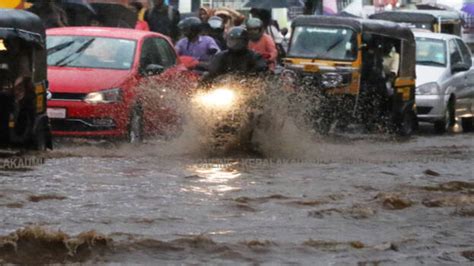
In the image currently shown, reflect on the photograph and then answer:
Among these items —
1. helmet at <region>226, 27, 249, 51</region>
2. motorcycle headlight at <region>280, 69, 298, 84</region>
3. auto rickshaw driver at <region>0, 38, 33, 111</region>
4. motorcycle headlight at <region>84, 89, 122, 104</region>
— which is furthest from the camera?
motorcycle headlight at <region>280, 69, 298, 84</region>

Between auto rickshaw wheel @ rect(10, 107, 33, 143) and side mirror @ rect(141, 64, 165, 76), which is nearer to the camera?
auto rickshaw wheel @ rect(10, 107, 33, 143)

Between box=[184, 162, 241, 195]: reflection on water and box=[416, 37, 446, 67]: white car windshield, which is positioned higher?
box=[184, 162, 241, 195]: reflection on water

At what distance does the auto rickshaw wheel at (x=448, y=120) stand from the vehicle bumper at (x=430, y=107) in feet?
0.55

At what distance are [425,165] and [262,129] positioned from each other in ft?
6.04

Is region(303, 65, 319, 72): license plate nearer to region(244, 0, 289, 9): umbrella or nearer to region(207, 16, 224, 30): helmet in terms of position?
region(207, 16, 224, 30): helmet

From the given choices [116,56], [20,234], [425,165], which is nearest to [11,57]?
[116,56]

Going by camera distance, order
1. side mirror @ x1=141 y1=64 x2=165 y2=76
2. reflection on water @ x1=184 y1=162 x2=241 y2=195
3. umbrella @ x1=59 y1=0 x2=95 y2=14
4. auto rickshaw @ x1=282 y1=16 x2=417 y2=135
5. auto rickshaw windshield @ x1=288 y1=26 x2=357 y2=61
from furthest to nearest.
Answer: umbrella @ x1=59 y1=0 x2=95 y2=14, auto rickshaw windshield @ x1=288 y1=26 x2=357 y2=61, auto rickshaw @ x1=282 y1=16 x2=417 y2=135, side mirror @ x1=141 y1=64 x2=165 y2=76, reflection on water @ x1=184 y1=162 x2=241 y2=195

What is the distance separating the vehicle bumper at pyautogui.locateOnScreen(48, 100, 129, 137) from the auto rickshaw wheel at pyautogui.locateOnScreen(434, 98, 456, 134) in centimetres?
806

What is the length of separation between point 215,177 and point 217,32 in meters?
9.09

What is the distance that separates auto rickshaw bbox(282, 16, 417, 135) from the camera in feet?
63.6

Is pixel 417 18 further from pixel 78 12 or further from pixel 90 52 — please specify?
pixel 90 52

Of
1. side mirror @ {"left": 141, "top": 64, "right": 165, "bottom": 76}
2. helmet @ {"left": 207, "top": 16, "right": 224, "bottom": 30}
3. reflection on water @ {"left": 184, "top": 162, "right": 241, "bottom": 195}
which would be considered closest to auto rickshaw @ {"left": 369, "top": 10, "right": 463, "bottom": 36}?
helmet @ {"left": 207, "top": 16, "right": 224, "bottom": 30}

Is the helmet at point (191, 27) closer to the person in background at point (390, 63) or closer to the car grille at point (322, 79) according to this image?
the car grille at point (322, 79)

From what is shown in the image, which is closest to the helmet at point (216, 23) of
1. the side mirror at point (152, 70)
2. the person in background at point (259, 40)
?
the person in background at point (259, 40)
